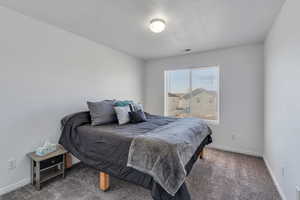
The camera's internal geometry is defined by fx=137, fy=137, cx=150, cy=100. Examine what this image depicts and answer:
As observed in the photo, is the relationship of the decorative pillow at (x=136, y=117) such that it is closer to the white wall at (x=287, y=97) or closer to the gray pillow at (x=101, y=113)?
the gray pillow at (x=101, y=113)

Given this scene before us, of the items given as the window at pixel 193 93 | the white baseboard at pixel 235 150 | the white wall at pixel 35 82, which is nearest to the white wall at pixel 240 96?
the white baseboard at pixel 235 150

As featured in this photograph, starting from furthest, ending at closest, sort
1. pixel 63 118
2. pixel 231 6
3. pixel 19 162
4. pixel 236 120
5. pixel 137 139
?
pixel 236 120
pixel 63 118
pixel 19 162
pixel 231 6
pixel 137 139

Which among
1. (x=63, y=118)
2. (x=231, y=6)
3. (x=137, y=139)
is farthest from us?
(x=63, y=118)

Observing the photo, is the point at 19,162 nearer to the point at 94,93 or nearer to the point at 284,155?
the point at 94,93

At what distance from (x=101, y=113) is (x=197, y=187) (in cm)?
189

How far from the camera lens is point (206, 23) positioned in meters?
2.17

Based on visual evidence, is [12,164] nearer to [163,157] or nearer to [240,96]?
[163,157]

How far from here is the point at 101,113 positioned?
242 centimetres

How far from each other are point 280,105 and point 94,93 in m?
3.18

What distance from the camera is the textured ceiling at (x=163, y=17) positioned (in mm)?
1731

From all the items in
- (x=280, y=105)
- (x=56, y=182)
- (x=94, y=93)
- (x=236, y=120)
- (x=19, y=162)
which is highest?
→ (x=94, y=93)

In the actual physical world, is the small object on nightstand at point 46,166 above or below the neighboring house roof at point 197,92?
below

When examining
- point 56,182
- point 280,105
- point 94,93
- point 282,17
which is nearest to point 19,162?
point 56,182

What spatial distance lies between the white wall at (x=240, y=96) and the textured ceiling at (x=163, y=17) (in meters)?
0.38
